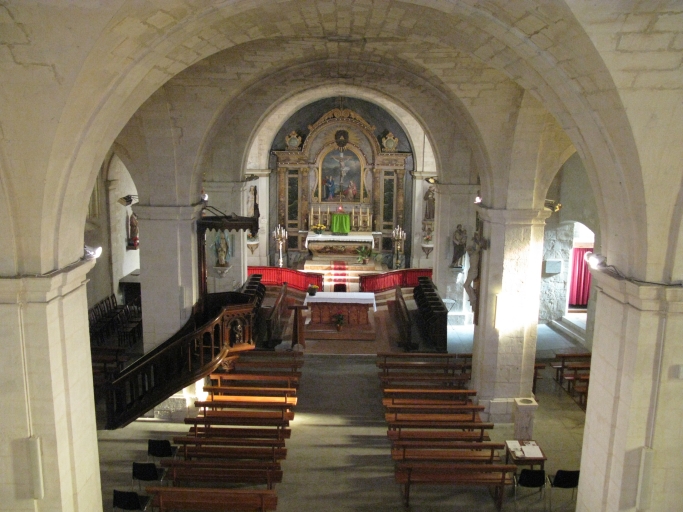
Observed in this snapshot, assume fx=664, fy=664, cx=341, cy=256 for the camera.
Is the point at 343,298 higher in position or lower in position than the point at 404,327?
higher

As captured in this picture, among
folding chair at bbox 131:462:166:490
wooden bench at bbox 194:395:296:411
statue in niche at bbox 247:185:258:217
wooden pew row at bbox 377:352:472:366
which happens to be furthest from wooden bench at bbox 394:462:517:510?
statue in niche at bbox 247:185:258:217

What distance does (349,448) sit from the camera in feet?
36.8

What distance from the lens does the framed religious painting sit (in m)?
26.4

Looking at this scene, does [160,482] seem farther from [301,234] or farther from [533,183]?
[301,234]

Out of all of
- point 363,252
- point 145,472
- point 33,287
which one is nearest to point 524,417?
point 145,472

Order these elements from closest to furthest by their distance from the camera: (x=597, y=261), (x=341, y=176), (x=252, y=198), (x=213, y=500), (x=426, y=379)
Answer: (x=597, y=261)
(x=213, y=500)
(x=426, y=379)
(x=252, y=198)
(x=341, y=176)

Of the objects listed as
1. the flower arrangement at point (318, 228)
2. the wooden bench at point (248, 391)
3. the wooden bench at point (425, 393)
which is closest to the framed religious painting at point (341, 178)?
the flower arrangement at point (318, 228)

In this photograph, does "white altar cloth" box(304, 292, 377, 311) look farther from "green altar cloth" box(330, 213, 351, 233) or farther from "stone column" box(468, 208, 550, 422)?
"green altar cloth" box(330, 213, 351, 233)

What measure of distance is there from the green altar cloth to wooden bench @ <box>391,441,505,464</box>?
53.8 ft

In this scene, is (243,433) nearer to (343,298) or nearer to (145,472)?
(145,472)

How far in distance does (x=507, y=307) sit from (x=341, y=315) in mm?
6144

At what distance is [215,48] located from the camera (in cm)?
903

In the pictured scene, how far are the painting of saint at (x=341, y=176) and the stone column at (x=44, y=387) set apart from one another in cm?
1953

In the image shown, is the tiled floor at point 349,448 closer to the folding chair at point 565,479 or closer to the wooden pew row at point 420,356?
the folding chair at point 565,479
